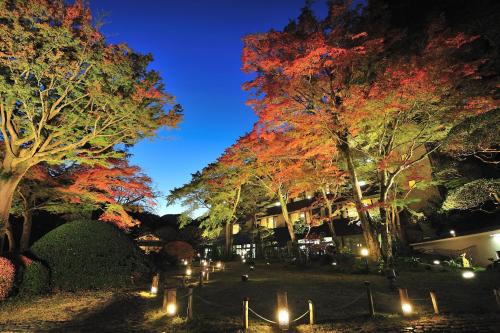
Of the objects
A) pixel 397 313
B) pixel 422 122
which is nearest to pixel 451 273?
pixel 422 122

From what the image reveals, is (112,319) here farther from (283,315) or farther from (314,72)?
(314,72)

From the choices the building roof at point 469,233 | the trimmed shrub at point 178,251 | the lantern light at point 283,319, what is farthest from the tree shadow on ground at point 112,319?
the building roof at point 469,233

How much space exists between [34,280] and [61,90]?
6582mm

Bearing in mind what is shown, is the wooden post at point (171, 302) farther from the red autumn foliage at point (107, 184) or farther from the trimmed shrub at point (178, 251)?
the trimmed shrub at point (178, 251)

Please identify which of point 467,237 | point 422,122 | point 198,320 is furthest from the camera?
point 467,237

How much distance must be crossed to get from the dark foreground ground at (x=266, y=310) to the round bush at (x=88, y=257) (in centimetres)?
75

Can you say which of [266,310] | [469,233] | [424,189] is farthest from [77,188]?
[424,189]

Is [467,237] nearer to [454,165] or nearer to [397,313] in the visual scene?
[454,165]

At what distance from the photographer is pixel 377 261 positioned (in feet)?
41.8

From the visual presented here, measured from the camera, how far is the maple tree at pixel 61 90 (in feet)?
30.2

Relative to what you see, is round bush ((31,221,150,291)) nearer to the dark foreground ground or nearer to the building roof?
the dark foreground ground

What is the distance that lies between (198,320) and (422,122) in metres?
13.2

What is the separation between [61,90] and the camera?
10305 mm

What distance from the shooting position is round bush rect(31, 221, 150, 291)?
9.95m
